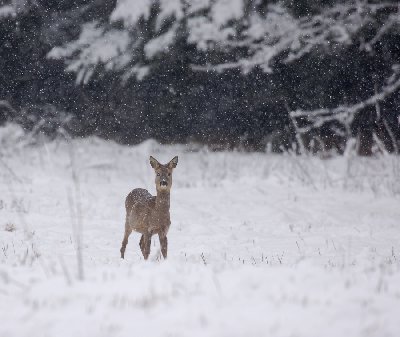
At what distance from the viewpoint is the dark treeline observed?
15.0 meters

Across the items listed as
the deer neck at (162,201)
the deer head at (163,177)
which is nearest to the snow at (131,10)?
the deer head at (163,177)

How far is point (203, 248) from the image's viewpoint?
342 inches

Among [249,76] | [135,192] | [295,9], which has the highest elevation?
[295,9]

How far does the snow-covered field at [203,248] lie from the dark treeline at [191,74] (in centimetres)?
94

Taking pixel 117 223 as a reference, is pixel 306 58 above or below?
above

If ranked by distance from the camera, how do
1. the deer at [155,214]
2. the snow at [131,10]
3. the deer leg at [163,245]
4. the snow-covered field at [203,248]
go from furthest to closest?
the snow at [131,10], the deer at [155,214], the deer leg at [163,245], the snow-covered field at [203,248]

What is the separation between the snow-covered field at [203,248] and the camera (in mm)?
3592

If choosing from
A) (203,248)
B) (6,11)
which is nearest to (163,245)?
(203,248)

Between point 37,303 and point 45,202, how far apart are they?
821 centimetres

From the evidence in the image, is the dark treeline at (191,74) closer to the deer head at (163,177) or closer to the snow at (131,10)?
the snow at (131,10)

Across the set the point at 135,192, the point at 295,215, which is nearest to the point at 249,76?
the point at 295,215

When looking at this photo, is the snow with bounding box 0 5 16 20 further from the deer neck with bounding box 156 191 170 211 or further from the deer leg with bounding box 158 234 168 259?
the deer leg with bounding box 158 234 168 259

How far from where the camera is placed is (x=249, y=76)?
55.7 feet

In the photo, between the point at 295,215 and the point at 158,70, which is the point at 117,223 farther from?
the point at 158,70
